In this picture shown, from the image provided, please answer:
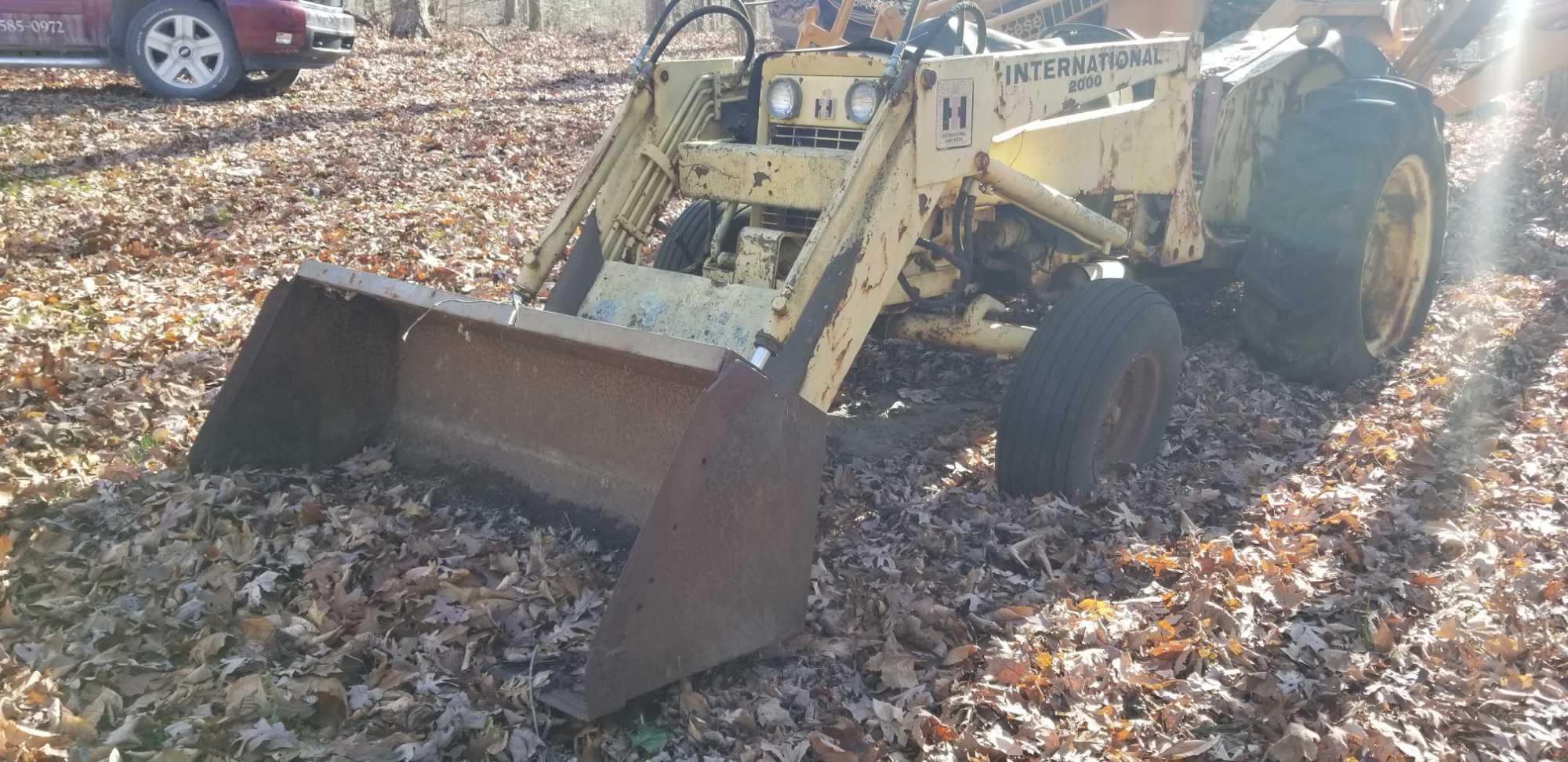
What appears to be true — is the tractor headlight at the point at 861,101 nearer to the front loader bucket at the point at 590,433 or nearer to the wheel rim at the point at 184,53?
the front loader bucket at the point at 590,433

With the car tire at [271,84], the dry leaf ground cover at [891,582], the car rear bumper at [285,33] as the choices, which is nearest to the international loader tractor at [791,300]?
the dry leaf ground cover at [891,582]

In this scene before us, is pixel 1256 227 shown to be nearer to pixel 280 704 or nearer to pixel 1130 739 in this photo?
pixel 1130 739

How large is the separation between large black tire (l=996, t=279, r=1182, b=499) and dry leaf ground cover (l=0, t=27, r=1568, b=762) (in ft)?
0.55

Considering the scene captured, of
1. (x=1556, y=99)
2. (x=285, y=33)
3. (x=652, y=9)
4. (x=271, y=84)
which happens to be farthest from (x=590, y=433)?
(x=652, y=9)

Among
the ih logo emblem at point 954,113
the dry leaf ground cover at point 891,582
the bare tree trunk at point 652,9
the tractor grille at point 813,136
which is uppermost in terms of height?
the bare tree trunk at point 652,9

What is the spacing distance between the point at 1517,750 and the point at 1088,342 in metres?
1.99

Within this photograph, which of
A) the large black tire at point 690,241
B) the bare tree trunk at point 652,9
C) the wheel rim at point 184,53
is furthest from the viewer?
the bare tree trunk at point 652,9

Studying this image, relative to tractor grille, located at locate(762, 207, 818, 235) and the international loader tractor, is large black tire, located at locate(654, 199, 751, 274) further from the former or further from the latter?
tractor grille, located at locate(762, 207, 818, 235)

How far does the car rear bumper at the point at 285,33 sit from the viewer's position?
36.8ft

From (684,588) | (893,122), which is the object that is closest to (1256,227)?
(893,122)

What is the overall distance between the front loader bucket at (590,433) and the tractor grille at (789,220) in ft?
3.40

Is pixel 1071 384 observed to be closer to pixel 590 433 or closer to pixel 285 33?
pixel 590 433

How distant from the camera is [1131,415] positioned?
5.23m

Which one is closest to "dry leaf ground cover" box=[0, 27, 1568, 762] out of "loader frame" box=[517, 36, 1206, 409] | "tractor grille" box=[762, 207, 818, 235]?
"loader frame" box=[517, 36, 1206, 409]
